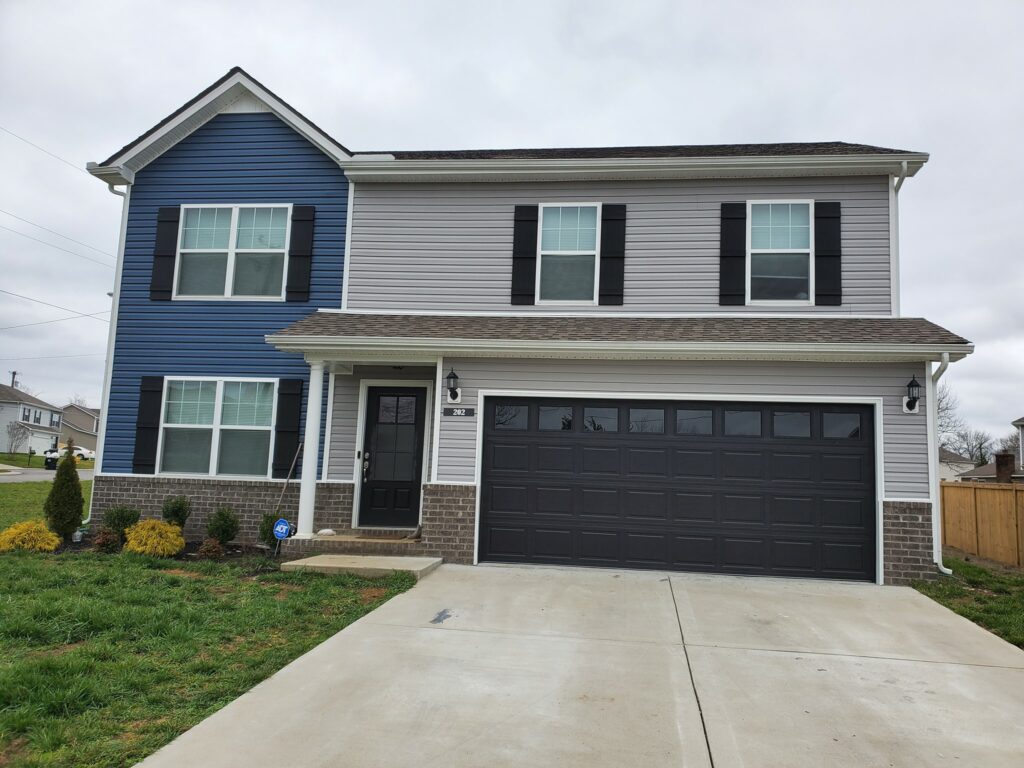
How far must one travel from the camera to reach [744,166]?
30.1 ft

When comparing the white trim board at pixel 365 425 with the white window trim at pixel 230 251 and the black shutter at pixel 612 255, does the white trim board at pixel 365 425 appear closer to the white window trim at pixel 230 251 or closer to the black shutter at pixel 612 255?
the white window trim at pixel 230 251

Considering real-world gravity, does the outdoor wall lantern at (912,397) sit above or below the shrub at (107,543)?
above

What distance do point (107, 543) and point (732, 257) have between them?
9.60 m

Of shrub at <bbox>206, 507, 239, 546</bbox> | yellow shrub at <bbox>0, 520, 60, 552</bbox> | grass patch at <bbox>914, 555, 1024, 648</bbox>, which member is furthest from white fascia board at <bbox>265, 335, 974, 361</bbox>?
yellow shrub at <bbox>0, 520, 60, 552</bbox>

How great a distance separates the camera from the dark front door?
383 inches

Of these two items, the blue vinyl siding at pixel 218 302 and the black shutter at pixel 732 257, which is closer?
the black shutter at pixel 732 257

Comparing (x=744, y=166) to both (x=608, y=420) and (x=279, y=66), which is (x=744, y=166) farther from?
(x=279, y=66)

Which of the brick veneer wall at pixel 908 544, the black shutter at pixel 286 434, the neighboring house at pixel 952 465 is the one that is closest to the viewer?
the brick veneer wall at pixel 908 544

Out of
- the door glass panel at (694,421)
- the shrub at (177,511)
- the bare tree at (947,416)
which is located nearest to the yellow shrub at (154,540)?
the shrub at (177,511)

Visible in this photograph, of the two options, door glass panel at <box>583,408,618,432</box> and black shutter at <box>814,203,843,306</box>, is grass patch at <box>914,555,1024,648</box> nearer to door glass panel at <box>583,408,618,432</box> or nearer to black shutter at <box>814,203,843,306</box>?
Answer: black shutter at <box>814,203,843,306</box>

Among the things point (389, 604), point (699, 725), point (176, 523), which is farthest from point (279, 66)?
point (699, 725)

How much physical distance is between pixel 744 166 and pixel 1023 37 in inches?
211

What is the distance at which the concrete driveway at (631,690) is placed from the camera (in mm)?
3477

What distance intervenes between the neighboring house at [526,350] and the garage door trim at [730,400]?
0.04 m
